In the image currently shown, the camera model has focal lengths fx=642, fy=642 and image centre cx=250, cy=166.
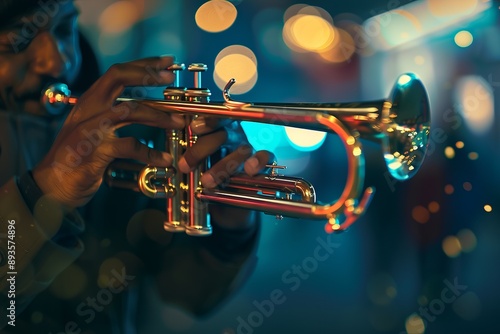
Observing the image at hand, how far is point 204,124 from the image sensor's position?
0.87 meters

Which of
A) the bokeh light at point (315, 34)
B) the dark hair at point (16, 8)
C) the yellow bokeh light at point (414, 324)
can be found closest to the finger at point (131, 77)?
the dark hair at point (16, 8)

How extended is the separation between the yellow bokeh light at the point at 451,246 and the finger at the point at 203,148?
3.11 feet

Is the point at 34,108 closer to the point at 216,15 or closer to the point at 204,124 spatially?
the point at 204,124

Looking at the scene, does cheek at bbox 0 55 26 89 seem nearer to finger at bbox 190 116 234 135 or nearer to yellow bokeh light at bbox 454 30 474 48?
finger at bbox 190 116 234 135

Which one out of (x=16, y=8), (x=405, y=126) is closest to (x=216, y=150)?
(x=405, y=126)

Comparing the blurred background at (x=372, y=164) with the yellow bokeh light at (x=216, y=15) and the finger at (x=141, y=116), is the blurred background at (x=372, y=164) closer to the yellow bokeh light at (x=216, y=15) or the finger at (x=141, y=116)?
the yellow bokeh light at (x=216, y=15)

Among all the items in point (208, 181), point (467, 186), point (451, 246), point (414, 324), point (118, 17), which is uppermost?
point (118, 17)

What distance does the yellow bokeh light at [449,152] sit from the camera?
1.60 metres

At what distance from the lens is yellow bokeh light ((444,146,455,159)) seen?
160 cm

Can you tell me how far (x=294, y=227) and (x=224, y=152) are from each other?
678mm

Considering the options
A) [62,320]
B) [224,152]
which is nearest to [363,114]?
[224,152]

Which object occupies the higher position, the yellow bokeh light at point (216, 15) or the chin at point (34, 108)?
the yellow bokeh light at point (216, 15)

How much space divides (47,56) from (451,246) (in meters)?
1.09

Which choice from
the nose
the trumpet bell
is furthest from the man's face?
the trumpet bell
